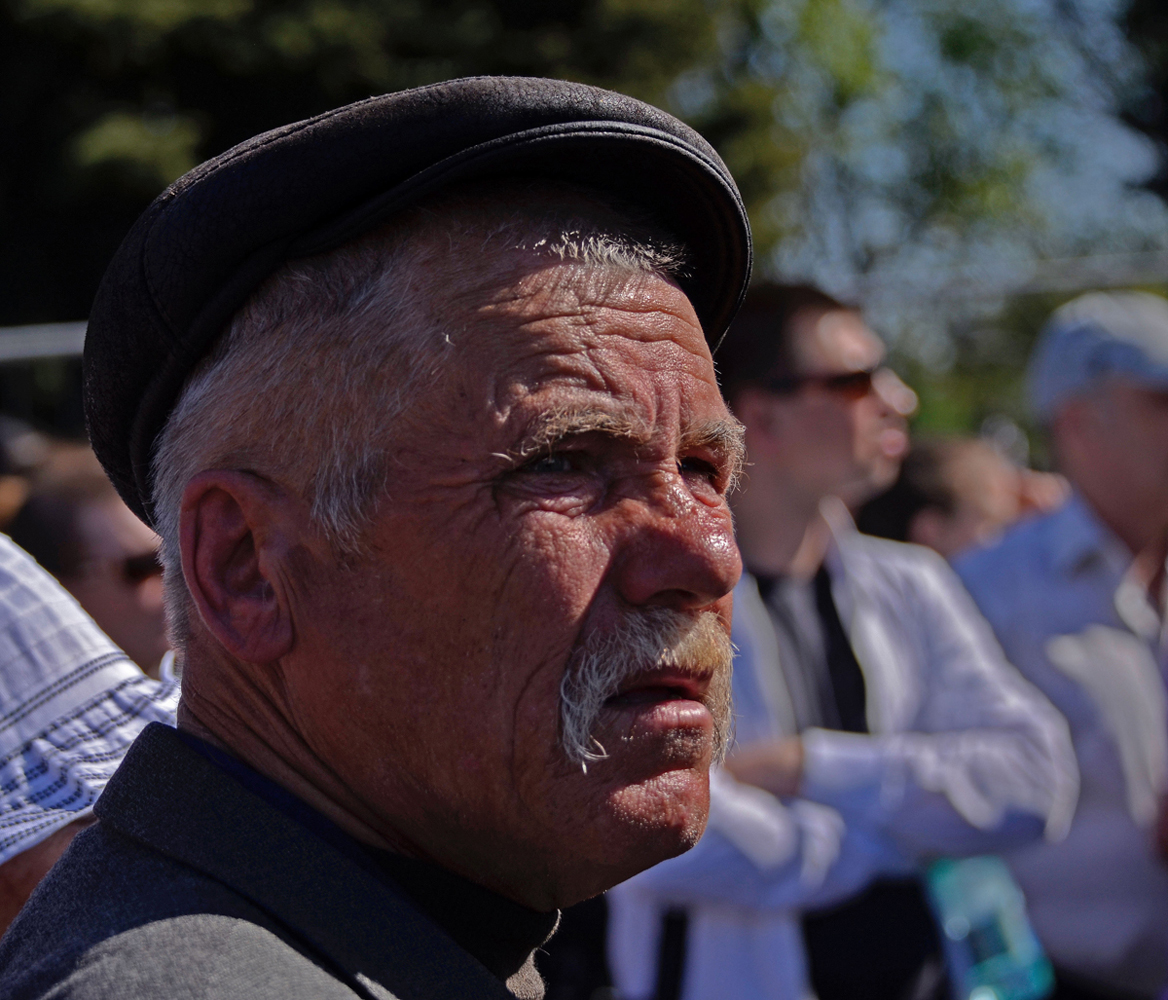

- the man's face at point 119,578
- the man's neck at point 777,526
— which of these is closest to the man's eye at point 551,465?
the man's neck at point 777,526

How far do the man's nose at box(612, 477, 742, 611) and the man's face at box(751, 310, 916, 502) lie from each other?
6.91ft

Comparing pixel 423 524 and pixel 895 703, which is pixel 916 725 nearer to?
pixel 895 703

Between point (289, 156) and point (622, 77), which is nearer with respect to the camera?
point (289, 156)

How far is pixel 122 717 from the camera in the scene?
1.85 m

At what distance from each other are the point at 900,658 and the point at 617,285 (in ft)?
7.31

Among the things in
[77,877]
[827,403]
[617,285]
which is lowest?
[827,403]

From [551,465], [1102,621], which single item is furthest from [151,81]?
[551,465]

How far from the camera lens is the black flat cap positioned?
1445 mm

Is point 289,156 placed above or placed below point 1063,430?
above

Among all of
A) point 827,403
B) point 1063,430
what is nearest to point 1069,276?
point 1063,430

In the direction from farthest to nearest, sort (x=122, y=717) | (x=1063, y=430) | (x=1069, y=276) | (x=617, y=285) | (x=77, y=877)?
(x=1069, y=276)
(x=1063, y=430)
(x=122, y=717)
(x=617, y=285)
(x=77, y=877)

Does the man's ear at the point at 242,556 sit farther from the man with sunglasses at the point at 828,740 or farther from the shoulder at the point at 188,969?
the man with sunglasses at the point at 828,740

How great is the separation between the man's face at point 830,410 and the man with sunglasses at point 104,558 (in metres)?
1.88

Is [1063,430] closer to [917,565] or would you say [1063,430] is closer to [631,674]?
[917,565]
